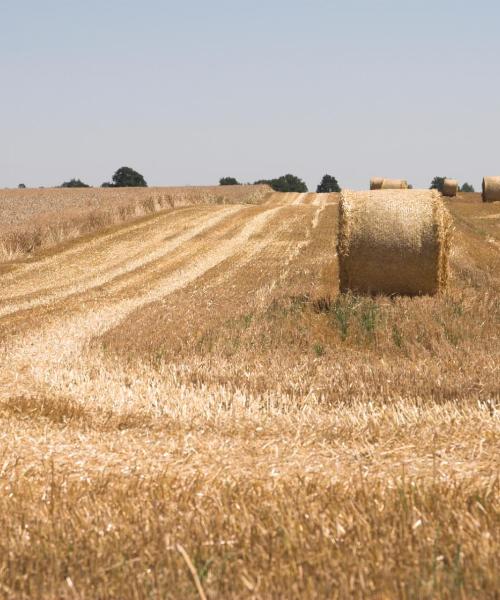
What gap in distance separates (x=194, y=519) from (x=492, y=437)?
263 cm

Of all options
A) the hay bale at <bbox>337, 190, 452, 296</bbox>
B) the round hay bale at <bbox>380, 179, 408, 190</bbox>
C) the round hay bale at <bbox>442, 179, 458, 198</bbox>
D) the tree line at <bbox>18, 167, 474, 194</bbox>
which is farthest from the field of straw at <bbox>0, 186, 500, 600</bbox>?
the tree line at <bbox>18, 167, 474, 194</bbox>

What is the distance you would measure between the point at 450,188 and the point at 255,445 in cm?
4007

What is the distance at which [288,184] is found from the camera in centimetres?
7844

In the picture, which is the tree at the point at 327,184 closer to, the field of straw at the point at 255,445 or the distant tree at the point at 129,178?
the distant tree at the point at 129,178

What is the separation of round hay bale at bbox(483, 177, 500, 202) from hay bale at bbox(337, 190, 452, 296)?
87.4 feet

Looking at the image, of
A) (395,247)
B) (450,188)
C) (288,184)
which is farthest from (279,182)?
(395,247)

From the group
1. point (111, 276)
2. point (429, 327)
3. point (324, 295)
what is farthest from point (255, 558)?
point (111, 276)

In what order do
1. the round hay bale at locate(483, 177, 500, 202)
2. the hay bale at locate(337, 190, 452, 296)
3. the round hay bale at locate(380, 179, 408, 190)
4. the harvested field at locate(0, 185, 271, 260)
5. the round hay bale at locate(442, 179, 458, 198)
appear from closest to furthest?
the hay bale at locate(337, 190, 452, 296) < the harvested field at locate(0, 185, 271, 260) < the round hay bale at locate(380, 179, 408, 190) < the round hay bale at locate(483, 177, 500, 202) < the round hay bale at locate(442, 179, 458, 198)

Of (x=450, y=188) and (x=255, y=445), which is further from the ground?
(x=450, y=188)

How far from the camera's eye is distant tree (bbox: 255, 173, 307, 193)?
77.9 m

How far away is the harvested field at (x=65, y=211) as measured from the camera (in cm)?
2550

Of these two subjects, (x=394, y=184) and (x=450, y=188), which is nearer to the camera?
(x=394, y=184)

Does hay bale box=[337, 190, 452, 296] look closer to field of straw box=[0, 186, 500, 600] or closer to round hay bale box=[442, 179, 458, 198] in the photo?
field of straw box=[0, 186, 500, 600]

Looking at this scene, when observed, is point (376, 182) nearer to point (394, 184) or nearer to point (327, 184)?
point (394, 184)
